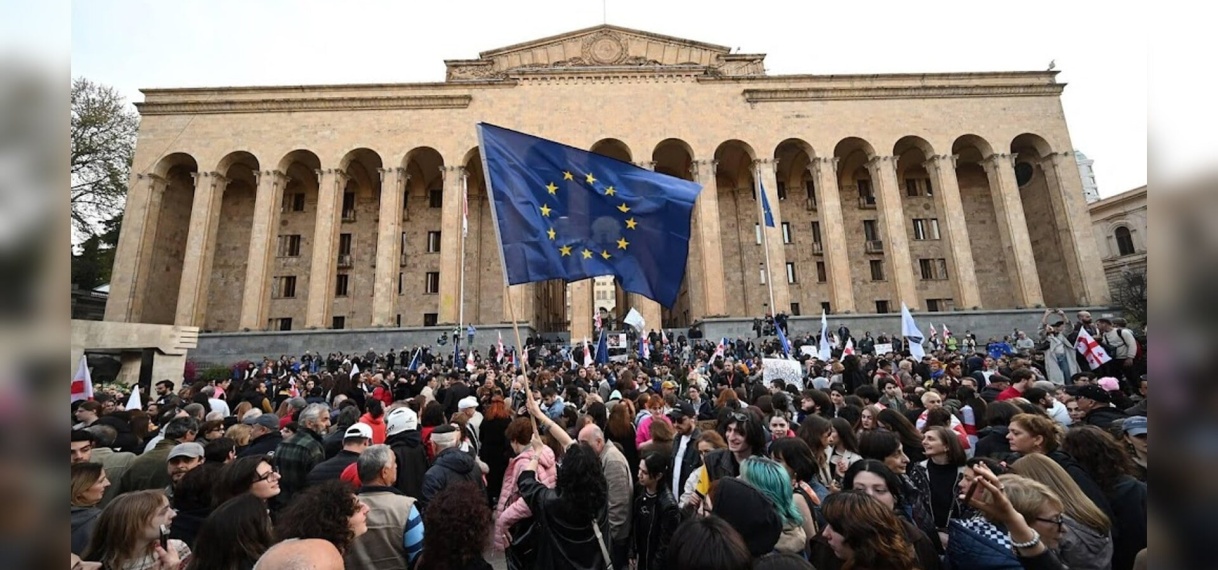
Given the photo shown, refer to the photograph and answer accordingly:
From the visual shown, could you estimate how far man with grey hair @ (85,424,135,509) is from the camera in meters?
4.66

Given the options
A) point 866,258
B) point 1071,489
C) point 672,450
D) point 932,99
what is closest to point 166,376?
point 672,450

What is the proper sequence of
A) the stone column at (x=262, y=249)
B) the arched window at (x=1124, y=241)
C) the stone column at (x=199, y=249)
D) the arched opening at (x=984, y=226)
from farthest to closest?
the arched window at (x=1124, y=241) → the arched opening at (x=984, y=226) → the stone column at (x=262, y=249) → the stone column at (x=199, y=249)

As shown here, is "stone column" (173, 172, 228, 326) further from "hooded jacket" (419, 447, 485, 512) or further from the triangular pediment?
"hooded jacket" (419, 447, 485, 512)

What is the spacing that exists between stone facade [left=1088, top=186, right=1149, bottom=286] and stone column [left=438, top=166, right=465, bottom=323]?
1765 inches

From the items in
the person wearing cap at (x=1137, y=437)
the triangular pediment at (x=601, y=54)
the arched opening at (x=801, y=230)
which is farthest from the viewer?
the arched opening at (x=801, y=230)

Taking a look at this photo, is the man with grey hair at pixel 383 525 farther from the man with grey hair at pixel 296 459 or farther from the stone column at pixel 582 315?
the stone column at pixel 582 315

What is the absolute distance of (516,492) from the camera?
3.90m

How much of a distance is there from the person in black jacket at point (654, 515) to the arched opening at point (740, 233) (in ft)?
90.3

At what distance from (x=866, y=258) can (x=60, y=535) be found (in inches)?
1416

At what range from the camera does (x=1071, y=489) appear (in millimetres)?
2941

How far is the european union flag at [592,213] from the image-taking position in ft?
20.7

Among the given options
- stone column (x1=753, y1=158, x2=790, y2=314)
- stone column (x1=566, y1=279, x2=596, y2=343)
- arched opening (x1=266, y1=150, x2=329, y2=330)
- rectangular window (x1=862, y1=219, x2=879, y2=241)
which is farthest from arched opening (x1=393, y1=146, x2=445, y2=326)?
rectangular window (x1=862, y1=219, x2=879, y2=241)

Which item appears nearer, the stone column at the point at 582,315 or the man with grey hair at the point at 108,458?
the man with grey hair at the point at 108,458

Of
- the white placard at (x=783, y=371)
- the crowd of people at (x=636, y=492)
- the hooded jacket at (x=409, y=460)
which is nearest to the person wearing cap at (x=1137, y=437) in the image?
→ the crowd of people at (x=636, y=492)
